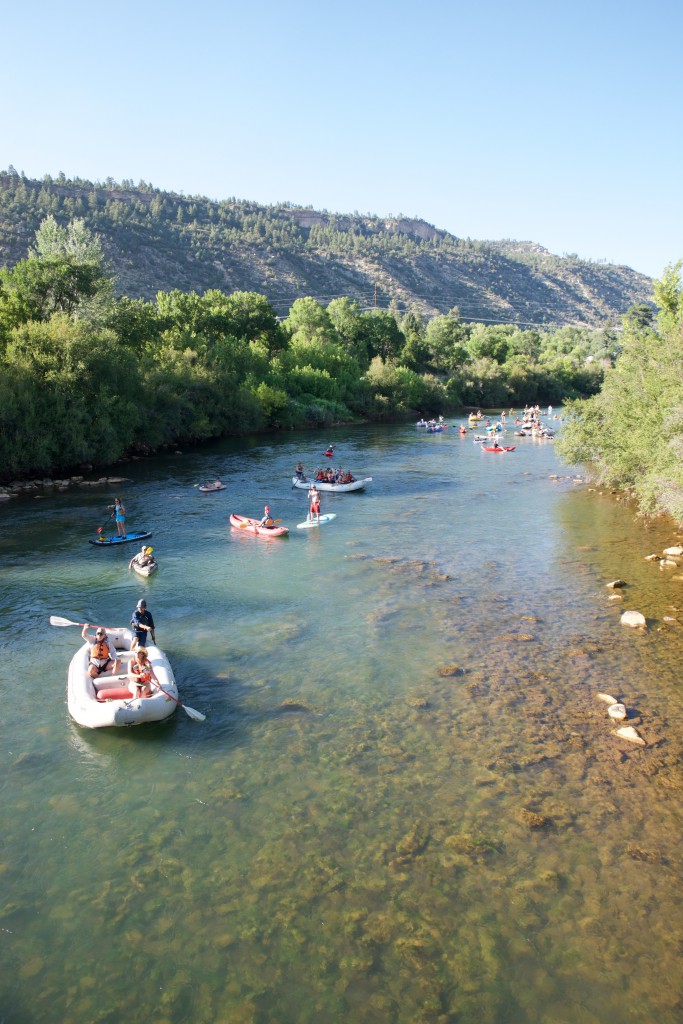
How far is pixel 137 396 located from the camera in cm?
5459

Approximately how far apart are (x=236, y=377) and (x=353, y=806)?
61.6 meters

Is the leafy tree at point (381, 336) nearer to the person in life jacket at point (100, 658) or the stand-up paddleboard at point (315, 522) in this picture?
the stand-up paddleboard at point (315, 522)

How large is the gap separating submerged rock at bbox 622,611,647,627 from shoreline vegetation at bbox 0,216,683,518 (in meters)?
7.69

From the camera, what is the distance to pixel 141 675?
14.7 m

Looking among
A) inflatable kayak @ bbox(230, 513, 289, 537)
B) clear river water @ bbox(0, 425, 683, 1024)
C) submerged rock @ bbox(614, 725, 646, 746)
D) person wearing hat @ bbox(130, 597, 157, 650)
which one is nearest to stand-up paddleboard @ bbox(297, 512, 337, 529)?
inflatable kayak @ bbox(230, 513, 289, 537)

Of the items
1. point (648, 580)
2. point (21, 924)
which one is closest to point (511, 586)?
A: point (648, 580)

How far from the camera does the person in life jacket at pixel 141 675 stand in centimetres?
1462

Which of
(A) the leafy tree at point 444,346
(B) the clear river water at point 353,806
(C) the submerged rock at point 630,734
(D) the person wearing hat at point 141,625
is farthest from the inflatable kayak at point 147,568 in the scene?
(A) the leafy tree at point 444,346

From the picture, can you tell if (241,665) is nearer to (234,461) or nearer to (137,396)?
(234,461)

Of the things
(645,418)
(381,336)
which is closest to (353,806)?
(645,418)

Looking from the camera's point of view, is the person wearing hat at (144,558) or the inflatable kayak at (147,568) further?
the person wearing hat at (144,558)

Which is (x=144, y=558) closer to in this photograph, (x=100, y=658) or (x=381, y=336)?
(x=100, y=658)

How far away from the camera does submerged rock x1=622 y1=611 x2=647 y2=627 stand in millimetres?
19469

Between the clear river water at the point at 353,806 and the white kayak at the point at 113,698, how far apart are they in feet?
1.49
